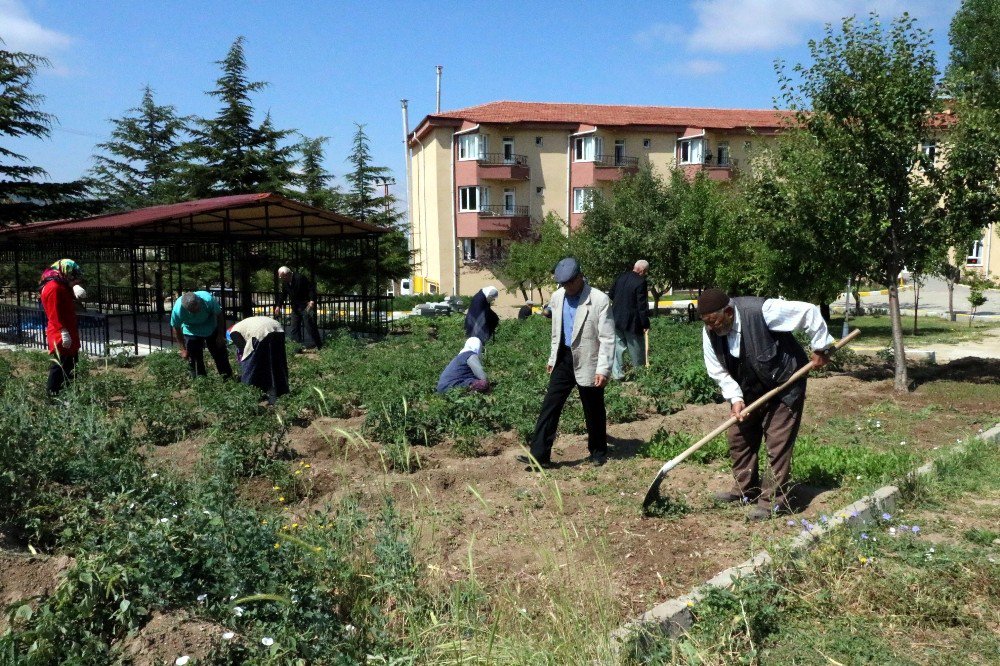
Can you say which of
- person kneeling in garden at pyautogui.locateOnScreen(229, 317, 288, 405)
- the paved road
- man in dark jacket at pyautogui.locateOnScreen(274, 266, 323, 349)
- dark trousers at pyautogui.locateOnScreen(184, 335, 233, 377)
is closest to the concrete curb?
person kneeling in garden at pyautogui.locateOnScreen(229, 317, 288, 405)

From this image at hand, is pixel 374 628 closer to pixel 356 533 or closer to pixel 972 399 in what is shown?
pixel 356 533

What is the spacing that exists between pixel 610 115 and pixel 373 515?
1679 inches

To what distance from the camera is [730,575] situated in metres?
3.83

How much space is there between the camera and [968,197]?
9273 millimetres

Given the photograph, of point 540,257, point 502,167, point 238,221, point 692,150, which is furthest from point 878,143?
point 692,150

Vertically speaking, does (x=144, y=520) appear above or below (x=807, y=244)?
below

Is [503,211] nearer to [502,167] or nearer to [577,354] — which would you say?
[502,167]

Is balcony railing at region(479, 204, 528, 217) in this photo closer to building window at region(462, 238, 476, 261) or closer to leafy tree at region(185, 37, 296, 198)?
building window at region(462, 238, 476, 261)

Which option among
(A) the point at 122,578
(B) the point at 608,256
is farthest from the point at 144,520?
(B) the point at 608,256

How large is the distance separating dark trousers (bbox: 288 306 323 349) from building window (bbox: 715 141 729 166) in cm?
3534

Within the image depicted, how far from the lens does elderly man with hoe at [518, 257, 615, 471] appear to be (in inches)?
245

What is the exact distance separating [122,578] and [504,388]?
19.5 ft

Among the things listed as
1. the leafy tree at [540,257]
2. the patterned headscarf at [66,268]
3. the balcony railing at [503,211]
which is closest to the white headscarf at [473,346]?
the patterned headscarf at [66,268]

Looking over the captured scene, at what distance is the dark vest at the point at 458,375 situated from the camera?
8.38m
